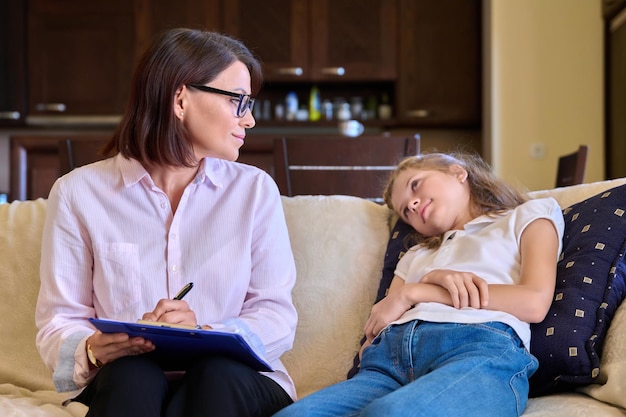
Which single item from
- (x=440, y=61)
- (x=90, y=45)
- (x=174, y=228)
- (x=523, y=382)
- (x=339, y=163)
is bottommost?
(x=523, y=382)

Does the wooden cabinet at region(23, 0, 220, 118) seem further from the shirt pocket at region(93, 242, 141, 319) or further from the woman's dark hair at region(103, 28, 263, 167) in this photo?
the shirt pocket at region(93, 242, 141, 319)

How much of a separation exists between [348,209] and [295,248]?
0.17m

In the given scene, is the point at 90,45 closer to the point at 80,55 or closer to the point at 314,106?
the point at 80,55

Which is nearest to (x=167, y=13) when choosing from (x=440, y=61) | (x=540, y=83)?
(x=440, y=61)

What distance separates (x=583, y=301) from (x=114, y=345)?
0.84m

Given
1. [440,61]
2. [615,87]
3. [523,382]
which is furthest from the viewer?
[440,61]

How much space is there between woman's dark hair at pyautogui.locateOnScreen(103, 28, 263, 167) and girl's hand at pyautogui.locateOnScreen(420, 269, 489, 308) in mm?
553

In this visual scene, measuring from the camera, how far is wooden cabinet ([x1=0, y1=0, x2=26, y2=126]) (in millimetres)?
5188

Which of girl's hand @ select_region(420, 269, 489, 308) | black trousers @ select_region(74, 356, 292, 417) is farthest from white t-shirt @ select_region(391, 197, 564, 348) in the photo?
black trousers @ select_region(74, 356, 292, 417)

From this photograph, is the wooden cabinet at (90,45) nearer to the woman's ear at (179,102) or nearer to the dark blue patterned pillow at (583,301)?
the woman's ear at (179,102)

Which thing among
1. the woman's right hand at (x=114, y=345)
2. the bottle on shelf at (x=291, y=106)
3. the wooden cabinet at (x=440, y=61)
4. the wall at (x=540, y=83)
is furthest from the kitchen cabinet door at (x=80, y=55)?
the woman's right hand at (x=114, y=345)

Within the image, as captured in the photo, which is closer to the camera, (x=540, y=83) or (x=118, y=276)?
(x=118, y=276)

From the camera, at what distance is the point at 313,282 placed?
5.91ft

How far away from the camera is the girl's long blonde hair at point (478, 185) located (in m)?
1.68
